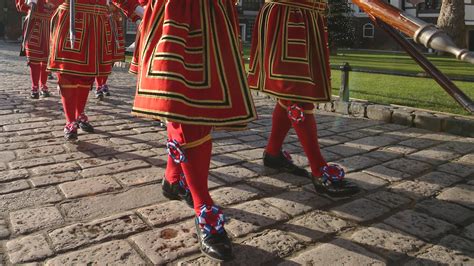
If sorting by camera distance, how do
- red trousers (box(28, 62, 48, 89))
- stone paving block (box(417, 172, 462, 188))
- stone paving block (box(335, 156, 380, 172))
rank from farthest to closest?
red trousers (box(28, 62, 48, 89)), stone paving block (box(335, 156, 380, 172)), stone paving block (box(417, 172, 462, 188))

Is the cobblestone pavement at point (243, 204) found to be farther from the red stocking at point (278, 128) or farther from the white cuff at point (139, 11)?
the white cuff at point (139, 11)

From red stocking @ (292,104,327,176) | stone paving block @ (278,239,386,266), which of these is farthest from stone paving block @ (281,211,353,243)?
red stocking @ (292,104,327,176)

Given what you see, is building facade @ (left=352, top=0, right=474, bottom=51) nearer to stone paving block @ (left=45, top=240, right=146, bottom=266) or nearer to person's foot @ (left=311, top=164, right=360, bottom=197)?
person's foot @ (left=311, top=164, right=360, bottom=197)

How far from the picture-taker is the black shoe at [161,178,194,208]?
255 centimetres

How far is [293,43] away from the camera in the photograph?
274cm

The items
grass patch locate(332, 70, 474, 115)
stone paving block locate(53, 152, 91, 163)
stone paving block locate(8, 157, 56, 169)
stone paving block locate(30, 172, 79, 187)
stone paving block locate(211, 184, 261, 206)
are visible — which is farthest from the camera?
grass patch locate(332, 70, 474, 115)

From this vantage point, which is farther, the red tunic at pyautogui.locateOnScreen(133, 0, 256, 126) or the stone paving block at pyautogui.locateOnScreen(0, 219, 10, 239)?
the stone paving block at pyautogui.locateOnScreen(0, 219, 10, 239)

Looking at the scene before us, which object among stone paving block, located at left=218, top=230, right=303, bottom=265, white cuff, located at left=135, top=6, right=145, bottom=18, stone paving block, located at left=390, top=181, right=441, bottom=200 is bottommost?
stone paving block, located at left=218, top=230, right=303, bottom=265

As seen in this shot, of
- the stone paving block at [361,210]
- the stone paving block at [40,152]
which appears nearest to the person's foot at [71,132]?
the stone paving block at [40,152]

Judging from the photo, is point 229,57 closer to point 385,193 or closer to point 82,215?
point 82,215

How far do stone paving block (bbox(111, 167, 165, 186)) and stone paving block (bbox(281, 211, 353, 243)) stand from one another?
113 cm

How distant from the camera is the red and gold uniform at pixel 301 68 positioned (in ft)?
8.93

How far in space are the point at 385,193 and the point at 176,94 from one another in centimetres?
167

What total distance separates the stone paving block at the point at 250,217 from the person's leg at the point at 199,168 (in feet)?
0.70
